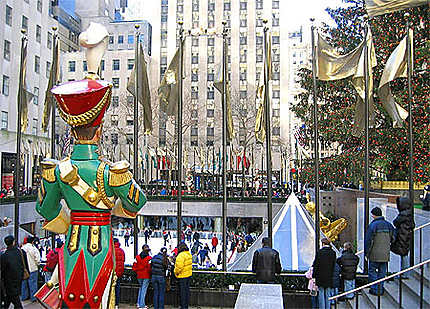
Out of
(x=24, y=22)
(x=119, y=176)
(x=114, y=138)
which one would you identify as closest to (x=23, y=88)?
(x=119, y=176)

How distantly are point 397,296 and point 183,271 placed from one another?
3.88 m

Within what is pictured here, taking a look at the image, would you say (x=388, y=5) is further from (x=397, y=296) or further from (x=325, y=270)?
(x=397, y=296)

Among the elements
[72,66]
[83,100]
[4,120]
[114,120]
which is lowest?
[83,100]

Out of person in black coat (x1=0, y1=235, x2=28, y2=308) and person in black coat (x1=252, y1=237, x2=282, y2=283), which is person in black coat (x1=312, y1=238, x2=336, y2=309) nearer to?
person in black coat (x1=252, y1=237, x2=282, y2=283)

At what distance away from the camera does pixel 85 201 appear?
553 cm

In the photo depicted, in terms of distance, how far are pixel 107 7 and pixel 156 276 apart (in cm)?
6762

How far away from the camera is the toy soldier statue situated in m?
5.32

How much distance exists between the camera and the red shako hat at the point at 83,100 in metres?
5.41

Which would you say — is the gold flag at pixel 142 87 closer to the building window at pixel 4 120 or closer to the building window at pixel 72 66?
the building window at pixel 4 120

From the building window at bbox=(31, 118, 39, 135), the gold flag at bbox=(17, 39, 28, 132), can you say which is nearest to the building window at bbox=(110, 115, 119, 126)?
the building window at bbox=(31, 118, 39, 135)

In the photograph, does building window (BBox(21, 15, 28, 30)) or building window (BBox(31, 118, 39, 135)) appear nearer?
building window (BBox(21, 15, 28, 30))

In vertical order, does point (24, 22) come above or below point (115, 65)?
below

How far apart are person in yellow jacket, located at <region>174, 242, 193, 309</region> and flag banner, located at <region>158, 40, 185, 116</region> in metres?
4.28

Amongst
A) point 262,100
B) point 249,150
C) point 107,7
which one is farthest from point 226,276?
point 107,7
